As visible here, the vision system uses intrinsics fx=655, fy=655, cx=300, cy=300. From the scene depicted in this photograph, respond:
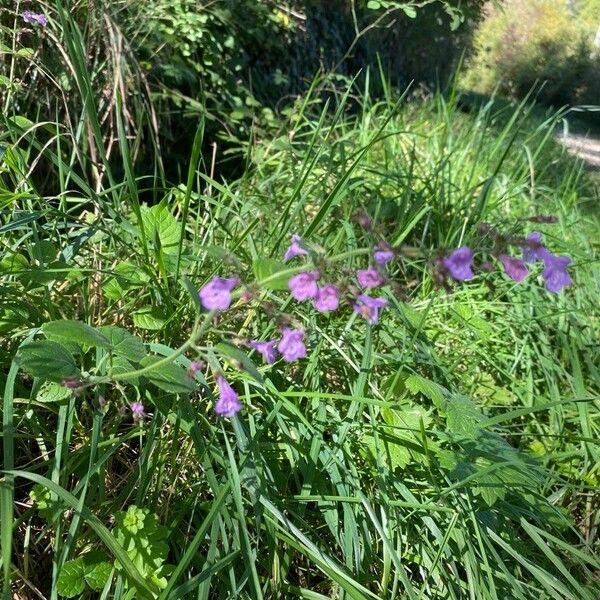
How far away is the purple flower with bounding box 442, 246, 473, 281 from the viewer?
0.97 meters

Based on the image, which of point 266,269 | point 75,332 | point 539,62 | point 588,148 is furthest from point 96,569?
point 539,62

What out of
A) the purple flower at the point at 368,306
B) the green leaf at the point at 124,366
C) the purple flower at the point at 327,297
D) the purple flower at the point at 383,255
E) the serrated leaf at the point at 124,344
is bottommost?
the green leaf at the point at 124,366

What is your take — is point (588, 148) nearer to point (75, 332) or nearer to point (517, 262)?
point (517, 262)

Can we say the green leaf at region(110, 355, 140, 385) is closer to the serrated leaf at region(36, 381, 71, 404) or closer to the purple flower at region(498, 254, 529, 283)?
the serrated leaf at region(36, 381, 71, 404)

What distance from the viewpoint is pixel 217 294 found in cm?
102

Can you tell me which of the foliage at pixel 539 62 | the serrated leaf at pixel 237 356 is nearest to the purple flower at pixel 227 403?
the serrated leaf at pixel 237 356

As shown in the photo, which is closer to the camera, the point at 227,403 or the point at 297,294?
the point at 297,294

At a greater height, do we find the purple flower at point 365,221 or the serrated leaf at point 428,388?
the purple flower at point 365,221

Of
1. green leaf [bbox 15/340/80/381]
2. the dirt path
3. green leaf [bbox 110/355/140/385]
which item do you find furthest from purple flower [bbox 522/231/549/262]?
the dirt path

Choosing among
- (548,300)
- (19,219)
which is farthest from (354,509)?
(548,300)

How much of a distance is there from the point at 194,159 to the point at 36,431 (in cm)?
74

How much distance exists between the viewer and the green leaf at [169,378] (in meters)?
1.17

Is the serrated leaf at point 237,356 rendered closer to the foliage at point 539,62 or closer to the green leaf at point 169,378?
the green leaf at point 169,378

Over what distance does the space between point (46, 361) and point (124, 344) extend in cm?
14
